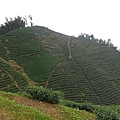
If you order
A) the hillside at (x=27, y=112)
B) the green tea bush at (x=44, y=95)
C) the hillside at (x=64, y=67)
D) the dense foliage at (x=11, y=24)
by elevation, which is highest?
the dense foliage at (x=11, y=24)

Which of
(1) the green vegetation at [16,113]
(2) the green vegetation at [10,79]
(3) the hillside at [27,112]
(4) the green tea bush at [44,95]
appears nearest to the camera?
(1) the green vegetation at [16,113]

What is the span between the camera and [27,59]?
41.8m

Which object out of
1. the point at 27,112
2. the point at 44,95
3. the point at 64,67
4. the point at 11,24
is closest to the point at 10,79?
the point at 64,67

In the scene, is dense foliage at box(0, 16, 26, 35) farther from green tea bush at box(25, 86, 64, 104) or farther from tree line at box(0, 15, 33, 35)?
green tea bush at box(25, 86, 64, 104)

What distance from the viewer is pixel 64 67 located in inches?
1642

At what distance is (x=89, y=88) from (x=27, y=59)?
14804 millimetres


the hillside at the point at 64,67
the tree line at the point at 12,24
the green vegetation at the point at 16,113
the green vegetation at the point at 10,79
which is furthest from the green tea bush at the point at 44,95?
the tree line at the point at 12,24

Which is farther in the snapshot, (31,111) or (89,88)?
(89,88)

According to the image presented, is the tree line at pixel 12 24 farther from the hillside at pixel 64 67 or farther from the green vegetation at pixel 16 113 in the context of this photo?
the green vegetation at pixel 16 113

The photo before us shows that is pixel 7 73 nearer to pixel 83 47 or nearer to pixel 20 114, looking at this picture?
pixel 20 114

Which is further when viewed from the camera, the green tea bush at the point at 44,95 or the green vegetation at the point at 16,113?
the green tea bush at the point at 44,95

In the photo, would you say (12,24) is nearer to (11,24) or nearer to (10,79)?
(11,24)

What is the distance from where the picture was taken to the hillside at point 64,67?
33.8 metres

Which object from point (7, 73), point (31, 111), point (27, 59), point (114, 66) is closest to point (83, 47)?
point (114, 66)
